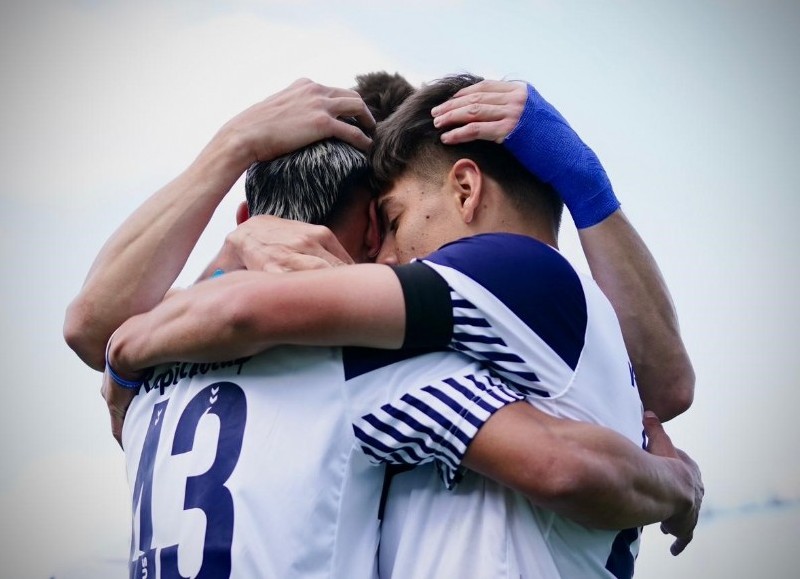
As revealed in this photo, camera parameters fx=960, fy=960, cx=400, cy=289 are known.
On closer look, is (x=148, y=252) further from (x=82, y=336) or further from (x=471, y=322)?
(x=471, y=322)

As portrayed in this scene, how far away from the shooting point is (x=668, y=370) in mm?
2945

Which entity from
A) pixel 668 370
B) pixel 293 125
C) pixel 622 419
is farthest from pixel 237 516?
A: pixel 668 370

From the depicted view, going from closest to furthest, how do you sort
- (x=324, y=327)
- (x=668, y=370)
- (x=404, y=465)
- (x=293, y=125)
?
(x=324, y=327) → (x=404, y=465) → (x=293, y=125) → (x=668, y=370)

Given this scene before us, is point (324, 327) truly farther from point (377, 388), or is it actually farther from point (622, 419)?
point (622, 419)

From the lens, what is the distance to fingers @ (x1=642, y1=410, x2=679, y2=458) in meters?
2.51

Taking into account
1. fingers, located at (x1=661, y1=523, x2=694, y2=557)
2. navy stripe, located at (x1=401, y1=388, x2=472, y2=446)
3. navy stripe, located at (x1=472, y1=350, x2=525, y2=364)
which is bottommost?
fingers, located at (x1=661, y1=523, x2=694, y2=557)

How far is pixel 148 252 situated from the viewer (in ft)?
8.77

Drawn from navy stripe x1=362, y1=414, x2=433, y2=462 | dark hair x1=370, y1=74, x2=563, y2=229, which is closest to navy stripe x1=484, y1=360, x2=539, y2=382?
navy stripe x1=362, y1=414, x2=433, y2=462

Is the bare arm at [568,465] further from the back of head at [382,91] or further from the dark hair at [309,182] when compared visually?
the back of head at [382,91]

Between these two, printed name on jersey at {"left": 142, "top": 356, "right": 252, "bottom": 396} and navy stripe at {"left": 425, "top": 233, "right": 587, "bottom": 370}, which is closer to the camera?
Answer: navy stripe at {"left": 425, "top": 233, "right": 587, "bottom": 370}

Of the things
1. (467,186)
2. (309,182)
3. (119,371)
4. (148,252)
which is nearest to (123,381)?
(119,371)

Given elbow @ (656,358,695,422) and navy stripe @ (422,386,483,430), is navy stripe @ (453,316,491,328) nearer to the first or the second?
navy stripe @ (422,386,483,430)

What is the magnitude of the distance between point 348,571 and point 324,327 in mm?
564

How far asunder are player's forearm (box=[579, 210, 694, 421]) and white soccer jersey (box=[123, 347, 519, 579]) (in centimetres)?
93
